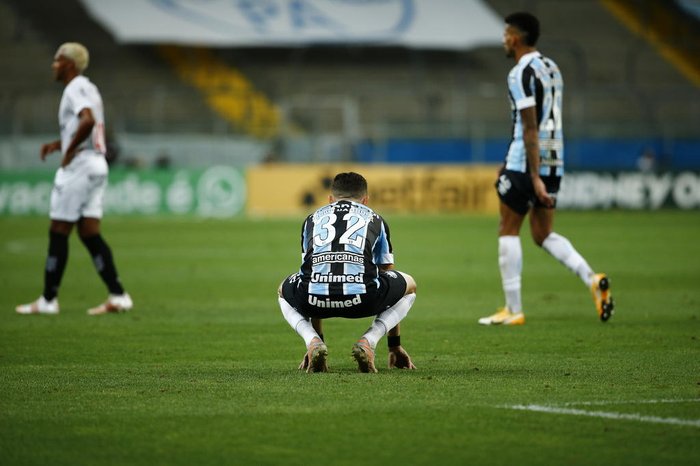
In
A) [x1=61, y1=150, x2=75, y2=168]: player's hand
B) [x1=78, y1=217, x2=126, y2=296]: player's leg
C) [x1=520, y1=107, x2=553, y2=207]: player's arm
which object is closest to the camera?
[x1=520, y1=107, x2=553, y2=207]: player's arm

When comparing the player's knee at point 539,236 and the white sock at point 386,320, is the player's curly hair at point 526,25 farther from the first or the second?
the white sock at point 386,320

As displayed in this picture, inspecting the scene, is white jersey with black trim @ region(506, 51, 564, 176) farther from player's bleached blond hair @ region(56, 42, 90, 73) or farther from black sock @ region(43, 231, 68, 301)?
black sock @ region(43, 231, 68, 301)

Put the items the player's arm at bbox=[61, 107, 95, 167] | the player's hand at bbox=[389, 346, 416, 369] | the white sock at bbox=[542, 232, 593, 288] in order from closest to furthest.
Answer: the player's hand at bbox=[389, 346, 416, 369]
the white sock at bbox=[542, 232, 593, 288]
the player's arm at bbox=[61, 107, 95, 167]

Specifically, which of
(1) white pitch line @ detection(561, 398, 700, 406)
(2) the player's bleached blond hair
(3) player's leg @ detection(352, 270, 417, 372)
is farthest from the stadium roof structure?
(1) white pitch line @ detection(561, 398, 700, 406)

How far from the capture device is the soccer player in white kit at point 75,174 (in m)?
11.5

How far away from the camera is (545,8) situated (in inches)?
1666

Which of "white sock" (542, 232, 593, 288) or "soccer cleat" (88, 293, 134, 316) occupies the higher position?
"white sock" (542, 232, 593, 288)

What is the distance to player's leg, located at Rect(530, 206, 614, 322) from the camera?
10.5 m

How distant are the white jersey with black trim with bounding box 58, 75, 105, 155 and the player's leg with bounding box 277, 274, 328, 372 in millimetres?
4344

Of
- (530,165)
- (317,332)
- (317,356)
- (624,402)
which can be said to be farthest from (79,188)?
(624,402)

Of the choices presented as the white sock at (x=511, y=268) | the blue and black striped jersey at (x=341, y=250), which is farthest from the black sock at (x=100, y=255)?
the blue and black striped jersey at (x=341, y=250)

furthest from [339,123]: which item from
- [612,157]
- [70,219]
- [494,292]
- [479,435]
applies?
[479,435]

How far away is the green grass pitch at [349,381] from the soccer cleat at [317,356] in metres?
0.10

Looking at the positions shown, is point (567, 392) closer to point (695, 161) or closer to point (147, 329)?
point (147, 329)
